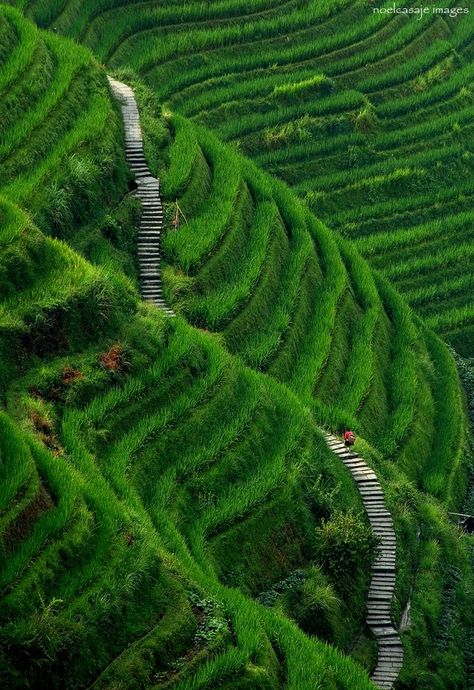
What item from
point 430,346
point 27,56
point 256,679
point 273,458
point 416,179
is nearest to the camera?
point 256,679

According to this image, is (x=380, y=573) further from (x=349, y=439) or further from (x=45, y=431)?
(x=45, y=431)

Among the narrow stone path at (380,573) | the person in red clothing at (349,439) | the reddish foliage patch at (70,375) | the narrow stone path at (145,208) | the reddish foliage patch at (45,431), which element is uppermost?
the narrow stone path at (145,208)

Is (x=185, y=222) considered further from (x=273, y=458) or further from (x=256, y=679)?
(x=256, y=679)

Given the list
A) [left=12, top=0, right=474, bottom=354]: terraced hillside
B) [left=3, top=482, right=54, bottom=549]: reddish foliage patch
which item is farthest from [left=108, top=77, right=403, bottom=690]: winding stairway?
[left=3, top=482, right=54, bottom=549]: reddish foliage patch

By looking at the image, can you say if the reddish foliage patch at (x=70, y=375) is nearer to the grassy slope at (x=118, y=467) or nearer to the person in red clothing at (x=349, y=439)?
the grassy slope at (x=118, y=467)

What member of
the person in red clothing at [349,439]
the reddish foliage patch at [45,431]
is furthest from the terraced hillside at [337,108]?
the reddish foliage patch at [45,431]

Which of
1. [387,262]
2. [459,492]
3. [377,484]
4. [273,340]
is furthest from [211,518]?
[387,262]
